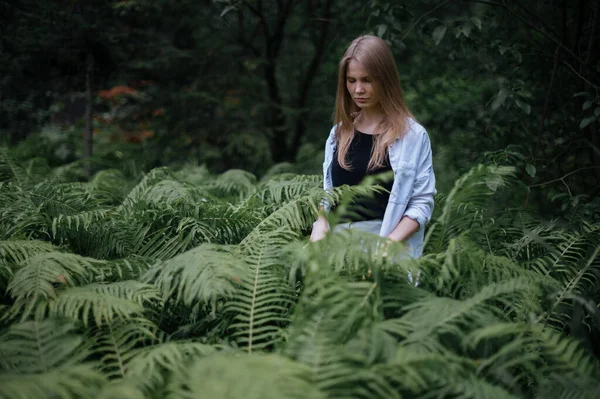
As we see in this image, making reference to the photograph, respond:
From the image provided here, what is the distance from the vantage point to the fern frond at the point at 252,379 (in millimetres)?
1477

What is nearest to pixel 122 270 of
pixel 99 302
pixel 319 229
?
pixel 99 302

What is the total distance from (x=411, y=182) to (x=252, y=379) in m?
1.39

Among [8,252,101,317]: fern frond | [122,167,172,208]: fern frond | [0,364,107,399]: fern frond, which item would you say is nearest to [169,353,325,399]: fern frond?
[0,364,107,399]: fern frond

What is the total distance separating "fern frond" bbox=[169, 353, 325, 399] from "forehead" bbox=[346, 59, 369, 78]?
4.93 ft

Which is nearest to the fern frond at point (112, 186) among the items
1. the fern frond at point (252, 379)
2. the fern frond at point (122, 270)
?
the fern frond at point (122, 270)

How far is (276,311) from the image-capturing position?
2.51 meters

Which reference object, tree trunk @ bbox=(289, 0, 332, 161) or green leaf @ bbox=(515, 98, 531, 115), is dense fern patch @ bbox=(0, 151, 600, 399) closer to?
green leaf @ bbox=(515, 98, 531, 115)

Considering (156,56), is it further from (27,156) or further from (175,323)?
(175,323)

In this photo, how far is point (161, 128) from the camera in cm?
692

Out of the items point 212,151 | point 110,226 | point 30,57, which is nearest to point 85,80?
point 30,57

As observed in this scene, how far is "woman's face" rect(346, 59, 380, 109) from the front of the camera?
263 centimetres

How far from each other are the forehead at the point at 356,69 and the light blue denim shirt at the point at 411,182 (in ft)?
1.15

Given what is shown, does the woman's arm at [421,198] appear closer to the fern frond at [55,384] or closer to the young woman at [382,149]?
the young woman at [382,149]

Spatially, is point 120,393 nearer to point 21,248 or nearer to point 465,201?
point 21,248
